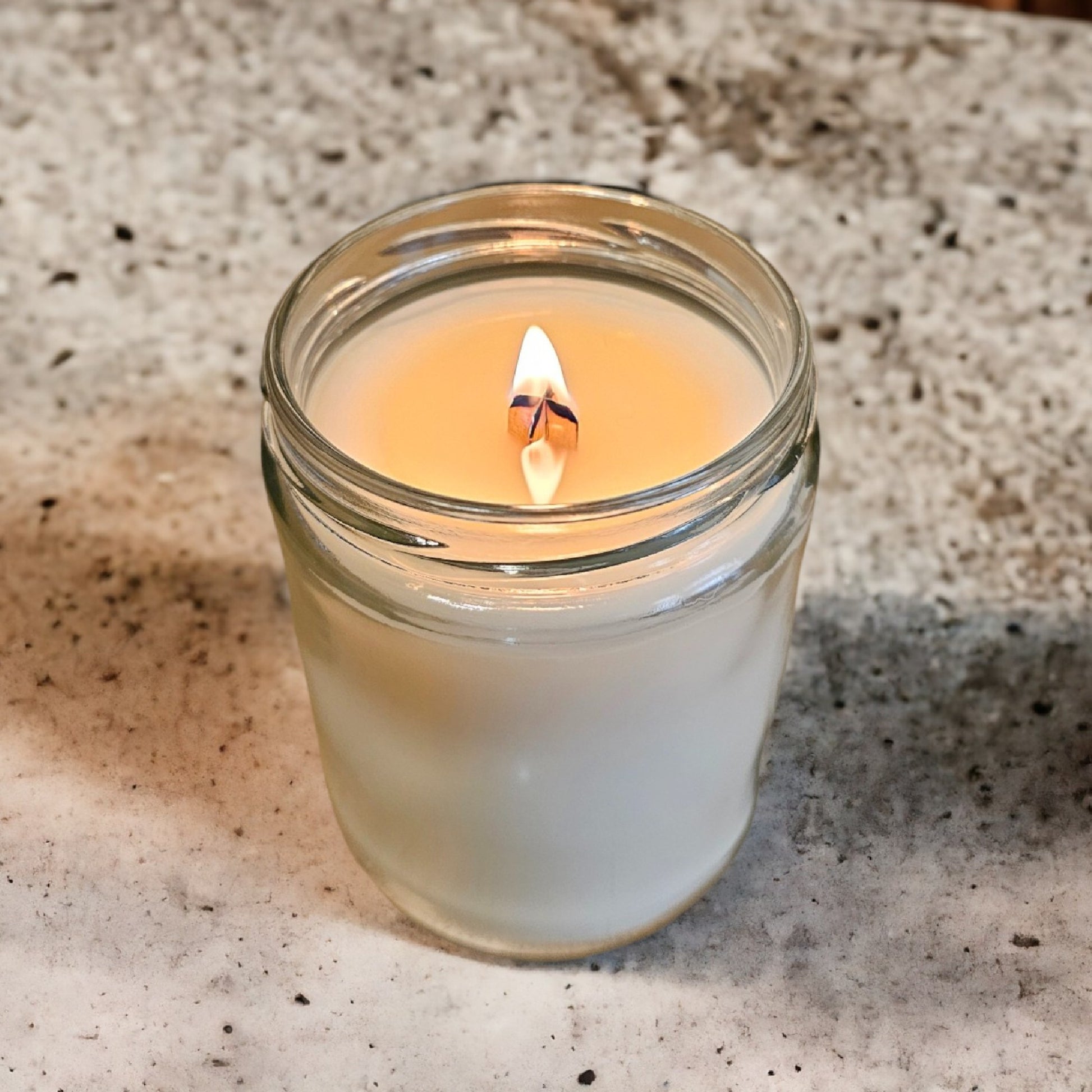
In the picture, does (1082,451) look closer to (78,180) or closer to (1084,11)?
(78,180)

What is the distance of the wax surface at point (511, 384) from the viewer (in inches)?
20.8

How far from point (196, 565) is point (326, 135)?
13.3 inches

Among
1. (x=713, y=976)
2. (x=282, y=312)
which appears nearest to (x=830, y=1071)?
(x=713, y=976)

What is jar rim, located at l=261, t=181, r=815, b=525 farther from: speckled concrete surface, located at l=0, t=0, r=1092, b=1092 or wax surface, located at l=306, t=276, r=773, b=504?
speckled concrete surface, located at l=0, t=0, r=1092, b=1092

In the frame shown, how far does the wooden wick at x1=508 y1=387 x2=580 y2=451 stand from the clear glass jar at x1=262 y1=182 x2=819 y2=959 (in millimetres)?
65

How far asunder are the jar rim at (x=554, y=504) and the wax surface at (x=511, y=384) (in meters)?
0.02

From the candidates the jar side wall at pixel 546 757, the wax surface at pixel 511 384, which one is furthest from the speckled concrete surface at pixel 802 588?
the wax surface at pixel 511 384

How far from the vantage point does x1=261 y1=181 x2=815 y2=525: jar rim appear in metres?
0.46

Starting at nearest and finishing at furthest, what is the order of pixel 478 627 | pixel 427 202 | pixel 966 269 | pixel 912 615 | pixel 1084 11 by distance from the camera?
pixel 478 627 → pixel 427 202 → pixel 912 615 → pixel 966 269 → pixel 1084 11

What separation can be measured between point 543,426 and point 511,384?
0.13 ft

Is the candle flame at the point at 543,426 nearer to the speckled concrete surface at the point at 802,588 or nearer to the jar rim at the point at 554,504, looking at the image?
the jar rim at the point at 554,504

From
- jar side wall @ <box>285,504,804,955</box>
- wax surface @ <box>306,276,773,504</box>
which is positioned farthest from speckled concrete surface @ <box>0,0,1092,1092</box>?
wax surface @ <box>306,276,773,504</box>

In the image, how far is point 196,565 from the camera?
80cm

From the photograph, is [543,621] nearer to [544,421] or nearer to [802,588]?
[544,421]
